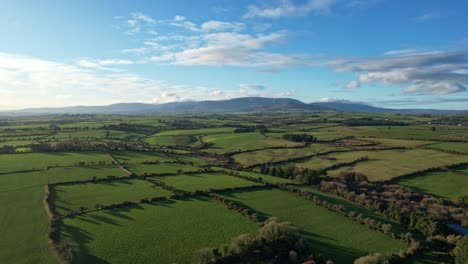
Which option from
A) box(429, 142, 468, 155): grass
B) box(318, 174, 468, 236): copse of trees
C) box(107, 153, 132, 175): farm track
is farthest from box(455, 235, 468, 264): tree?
box(429, 142, 468, 155): grass

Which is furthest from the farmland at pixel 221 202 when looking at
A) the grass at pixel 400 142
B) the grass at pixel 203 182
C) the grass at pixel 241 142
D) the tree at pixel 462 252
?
the grass at pixel 241 142

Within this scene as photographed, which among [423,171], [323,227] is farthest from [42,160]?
[423,171]

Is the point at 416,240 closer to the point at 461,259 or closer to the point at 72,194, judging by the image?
the point at 461,259

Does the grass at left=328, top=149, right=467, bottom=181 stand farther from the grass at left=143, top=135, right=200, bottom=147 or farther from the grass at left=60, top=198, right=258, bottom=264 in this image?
the grass at left=143, top=135, right=200, bottom=147

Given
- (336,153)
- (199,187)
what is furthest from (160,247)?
(336,153)

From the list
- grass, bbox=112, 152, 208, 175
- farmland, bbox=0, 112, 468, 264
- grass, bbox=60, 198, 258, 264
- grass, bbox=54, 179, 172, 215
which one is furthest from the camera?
grass, bbox=112, 152, 208, 175

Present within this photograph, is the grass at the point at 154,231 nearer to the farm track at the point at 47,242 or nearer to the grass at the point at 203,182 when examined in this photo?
the farm track at the point at 47,242

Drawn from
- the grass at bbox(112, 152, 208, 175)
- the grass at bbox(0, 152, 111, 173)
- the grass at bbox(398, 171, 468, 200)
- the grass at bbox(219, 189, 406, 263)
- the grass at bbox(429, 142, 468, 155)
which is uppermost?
the grass at bbox(429, 142, 468, 155)
